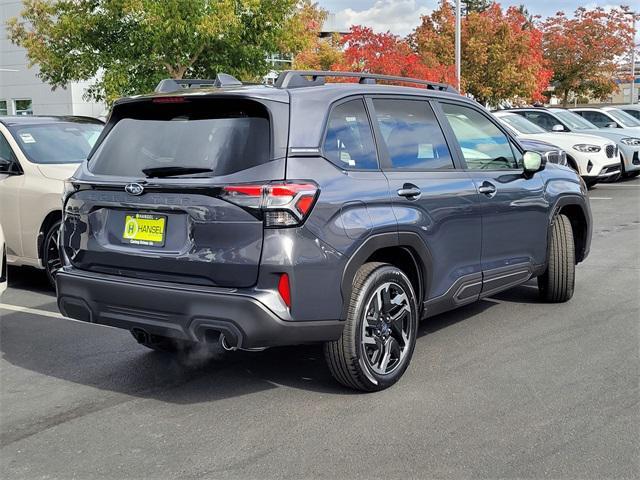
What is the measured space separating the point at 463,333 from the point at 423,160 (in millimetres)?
1526

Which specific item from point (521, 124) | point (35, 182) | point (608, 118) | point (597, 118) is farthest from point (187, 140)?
point (597, 118)

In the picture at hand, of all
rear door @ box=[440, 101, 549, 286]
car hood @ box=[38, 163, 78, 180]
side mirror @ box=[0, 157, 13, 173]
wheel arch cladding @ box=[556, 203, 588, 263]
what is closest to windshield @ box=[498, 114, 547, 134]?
wheel arch cladding @ box=[556, 203, 588, 263]

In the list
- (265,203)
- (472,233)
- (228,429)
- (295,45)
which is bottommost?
(228,429)

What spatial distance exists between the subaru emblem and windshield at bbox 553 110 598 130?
14.6m

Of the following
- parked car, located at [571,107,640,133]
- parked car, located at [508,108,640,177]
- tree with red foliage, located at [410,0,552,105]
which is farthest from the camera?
tree with red foliage, located at [410,0,552,105]

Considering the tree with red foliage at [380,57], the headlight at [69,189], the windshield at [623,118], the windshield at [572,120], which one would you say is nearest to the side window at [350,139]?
the headlight at [69,189]

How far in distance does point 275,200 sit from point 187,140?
742 millimetres

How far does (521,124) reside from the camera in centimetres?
1623

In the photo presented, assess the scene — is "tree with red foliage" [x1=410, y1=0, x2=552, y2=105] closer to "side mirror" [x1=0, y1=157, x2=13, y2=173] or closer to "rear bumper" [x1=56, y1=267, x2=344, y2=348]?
"side mirror" [x1=0, y1=157, x2=13, y2=173]

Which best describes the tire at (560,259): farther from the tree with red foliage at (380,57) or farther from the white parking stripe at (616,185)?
the tree with red foliage at (380,57)

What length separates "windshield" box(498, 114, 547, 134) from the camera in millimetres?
15906

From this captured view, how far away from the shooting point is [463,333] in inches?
230

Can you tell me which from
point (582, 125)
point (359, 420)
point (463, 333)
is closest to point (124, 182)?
point (359, 420)

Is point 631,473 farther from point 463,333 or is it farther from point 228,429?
point 463,333
